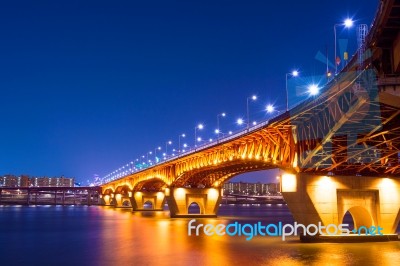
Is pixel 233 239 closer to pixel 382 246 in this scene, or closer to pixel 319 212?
pixel 319 212

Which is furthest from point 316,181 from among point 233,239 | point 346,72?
point 346,72

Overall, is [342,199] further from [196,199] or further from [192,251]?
[196,199]

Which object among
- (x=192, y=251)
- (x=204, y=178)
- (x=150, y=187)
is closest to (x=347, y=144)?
(x=192, y=251)

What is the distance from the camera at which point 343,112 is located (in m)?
29.8

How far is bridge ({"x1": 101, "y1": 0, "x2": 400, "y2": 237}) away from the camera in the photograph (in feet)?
78.4

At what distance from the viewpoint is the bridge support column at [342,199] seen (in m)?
42.0

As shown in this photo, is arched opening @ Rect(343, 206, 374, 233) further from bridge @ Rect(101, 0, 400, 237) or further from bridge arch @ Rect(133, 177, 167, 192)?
bridge arch @ Rect(133, 177, 167, 192)

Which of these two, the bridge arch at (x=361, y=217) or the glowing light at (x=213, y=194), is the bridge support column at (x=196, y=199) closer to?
the glowing light at (x=213, y=194)

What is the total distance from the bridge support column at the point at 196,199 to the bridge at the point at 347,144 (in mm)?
26133

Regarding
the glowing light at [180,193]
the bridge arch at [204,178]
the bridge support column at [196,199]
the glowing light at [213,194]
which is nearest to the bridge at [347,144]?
the bridge arch at [204,178]

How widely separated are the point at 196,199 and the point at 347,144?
183 ft

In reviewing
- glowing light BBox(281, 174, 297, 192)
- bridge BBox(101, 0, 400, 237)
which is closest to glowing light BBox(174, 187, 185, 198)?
bridge BBox(101, 0, 400, 237)

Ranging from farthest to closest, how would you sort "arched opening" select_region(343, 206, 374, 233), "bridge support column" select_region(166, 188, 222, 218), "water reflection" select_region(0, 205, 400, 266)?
"bridge support column" select_region(166, 188, 222, 218) < "arched opening" select_region(343, 206, 374, 233) < "water reflection" select_region(0, 205, 400, 266)

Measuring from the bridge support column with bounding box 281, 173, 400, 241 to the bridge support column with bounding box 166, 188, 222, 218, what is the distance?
47.4 m
